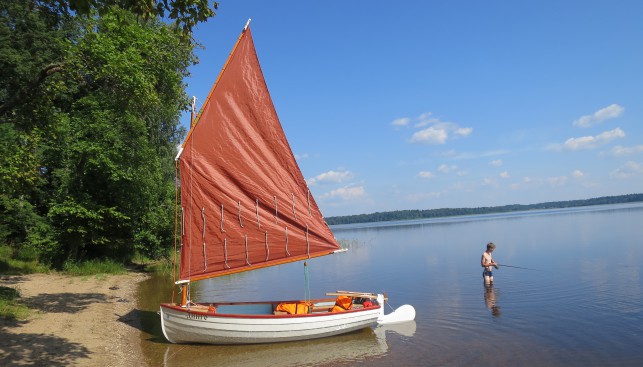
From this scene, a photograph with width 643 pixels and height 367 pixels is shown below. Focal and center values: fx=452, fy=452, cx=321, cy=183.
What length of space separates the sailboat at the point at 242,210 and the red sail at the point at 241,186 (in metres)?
0.03

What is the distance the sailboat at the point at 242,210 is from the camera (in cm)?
1221

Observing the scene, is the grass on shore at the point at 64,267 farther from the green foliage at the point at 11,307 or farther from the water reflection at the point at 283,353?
the water reflection at the point at 283,353

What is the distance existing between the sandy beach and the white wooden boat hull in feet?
3.91

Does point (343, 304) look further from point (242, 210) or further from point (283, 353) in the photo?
point (242, 210)

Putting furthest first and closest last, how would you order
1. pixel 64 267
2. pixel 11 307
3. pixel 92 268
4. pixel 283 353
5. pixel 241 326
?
1. pixel 92 268
2. pixel 64 267
3. pixel 11 307
4. pixel 241 326
5. pixel 283 353

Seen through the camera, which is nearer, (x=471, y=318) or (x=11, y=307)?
(x=11, y=307)

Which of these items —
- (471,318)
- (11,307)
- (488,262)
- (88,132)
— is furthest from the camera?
(88,132)

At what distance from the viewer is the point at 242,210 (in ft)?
41.6

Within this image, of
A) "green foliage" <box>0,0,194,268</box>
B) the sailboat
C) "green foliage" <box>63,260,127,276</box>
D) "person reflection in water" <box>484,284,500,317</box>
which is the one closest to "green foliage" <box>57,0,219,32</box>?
the sailboat

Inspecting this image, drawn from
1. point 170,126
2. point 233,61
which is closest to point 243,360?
point 233,61

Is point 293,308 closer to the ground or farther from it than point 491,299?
farther from it

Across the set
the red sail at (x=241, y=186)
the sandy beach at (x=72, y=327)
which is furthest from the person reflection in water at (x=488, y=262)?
the sandy beach at (x=72, y=327)

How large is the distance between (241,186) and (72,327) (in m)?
6.26

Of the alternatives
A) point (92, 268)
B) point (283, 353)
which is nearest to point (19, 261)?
point (92, 268)
